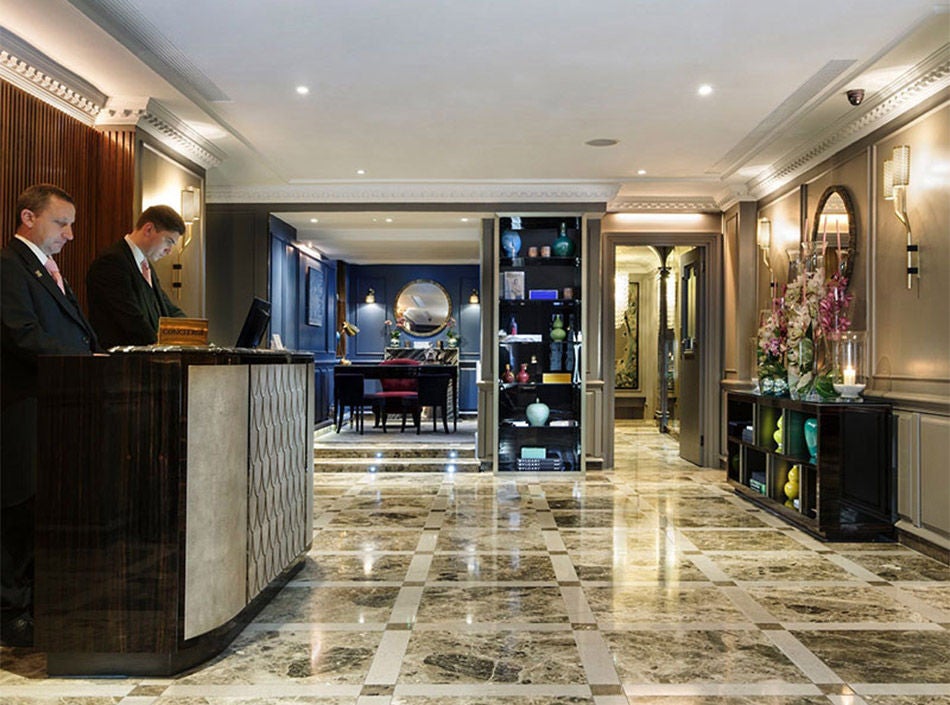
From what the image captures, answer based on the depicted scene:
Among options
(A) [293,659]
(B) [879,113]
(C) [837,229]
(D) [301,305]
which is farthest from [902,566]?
(D) [301,305]

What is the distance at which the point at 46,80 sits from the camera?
4.33m

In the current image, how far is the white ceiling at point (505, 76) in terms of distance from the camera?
146 inches

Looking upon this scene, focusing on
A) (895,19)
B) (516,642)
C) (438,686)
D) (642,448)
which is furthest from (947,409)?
(642,448)

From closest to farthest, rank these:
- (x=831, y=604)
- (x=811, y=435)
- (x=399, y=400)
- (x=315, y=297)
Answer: (x=831, y=604)
(x=811, y=435)
(x=399, y=400)
(x=315, y=297)

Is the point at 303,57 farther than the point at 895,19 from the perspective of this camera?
Yes

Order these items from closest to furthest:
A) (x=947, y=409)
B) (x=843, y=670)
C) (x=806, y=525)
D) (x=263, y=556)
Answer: (x=843, y=670)
(x=263, y=556)
(x=947, y=409)
(x=806, y=525)

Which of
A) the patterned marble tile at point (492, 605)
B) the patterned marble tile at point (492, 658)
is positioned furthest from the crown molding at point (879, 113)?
the patterned marble tile at point (492, 658)

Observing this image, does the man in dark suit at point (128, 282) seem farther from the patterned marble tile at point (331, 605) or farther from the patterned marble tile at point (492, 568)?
the patterned marble tile at point (492, 568)

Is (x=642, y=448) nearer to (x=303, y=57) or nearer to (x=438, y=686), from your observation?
(x=303, y=57)

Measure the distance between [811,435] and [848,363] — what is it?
0.53m

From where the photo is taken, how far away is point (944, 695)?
2453 mm

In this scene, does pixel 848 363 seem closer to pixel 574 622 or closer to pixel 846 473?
pixel 846 473

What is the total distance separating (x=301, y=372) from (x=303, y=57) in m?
1.83

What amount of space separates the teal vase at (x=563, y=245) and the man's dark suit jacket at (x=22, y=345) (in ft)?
17.3
